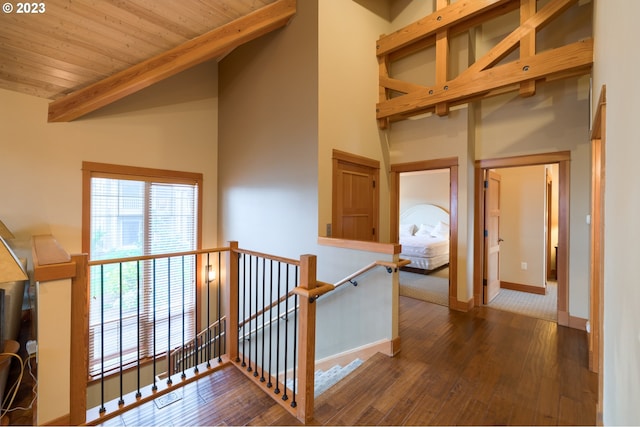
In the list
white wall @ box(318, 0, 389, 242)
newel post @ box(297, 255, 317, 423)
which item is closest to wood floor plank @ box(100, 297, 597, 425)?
newel post @ box(297, 255, 317, 423)

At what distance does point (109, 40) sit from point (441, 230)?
709 centimetres

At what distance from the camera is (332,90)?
328 centimetres

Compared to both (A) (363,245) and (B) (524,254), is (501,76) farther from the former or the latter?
(B) (524,254)

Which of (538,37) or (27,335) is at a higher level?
(538,37)

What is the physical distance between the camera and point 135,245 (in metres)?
4.10

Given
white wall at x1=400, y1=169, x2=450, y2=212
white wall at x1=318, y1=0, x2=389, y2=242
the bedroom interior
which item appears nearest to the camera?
white wall at x1=318, y1=0, x2=389, y2=242

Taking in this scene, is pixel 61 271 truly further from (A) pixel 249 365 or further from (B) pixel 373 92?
(B) pixel 373 92

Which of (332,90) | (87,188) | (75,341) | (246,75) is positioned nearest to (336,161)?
(332,90)

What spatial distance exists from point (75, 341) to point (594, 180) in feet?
12.7

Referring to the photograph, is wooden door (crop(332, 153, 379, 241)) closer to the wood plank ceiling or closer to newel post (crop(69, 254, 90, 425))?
the wood plank ceiling

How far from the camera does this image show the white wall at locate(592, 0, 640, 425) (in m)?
0.90

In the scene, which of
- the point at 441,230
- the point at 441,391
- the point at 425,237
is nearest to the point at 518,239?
the point at 425,237

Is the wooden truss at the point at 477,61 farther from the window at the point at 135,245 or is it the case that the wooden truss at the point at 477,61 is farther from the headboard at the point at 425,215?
the headboard at the point at 425,215

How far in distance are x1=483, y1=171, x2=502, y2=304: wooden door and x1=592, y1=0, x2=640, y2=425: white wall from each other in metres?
2.54
